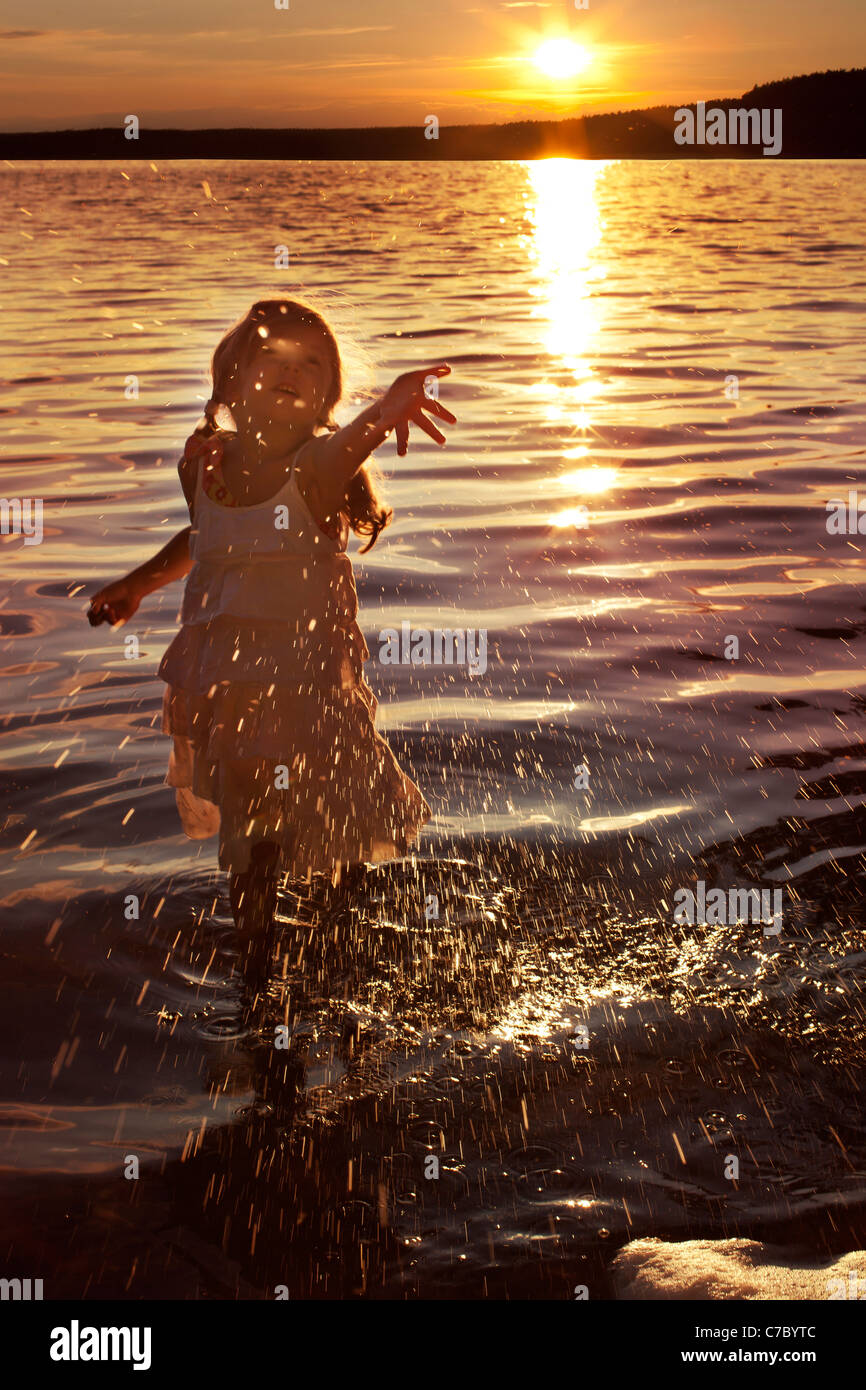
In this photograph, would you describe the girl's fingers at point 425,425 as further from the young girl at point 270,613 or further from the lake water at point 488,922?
the lake water at point 488,922

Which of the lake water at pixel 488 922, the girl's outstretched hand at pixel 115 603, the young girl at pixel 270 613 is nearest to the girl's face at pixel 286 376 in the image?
the young girl at pixel 270 613

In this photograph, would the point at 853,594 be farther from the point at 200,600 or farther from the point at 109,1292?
the point at 109,1292

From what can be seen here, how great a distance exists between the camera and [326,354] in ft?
14.1

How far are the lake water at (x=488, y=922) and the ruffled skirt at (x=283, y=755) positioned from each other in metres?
0.38

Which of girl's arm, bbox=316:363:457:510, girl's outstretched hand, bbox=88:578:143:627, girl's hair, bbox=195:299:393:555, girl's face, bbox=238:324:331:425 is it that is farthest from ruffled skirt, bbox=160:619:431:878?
girl's face, bbox=238:324:331:425

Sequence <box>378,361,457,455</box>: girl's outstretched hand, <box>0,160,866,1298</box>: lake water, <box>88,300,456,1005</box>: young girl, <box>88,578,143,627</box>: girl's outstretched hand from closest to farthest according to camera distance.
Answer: <box>0,160,866,1298</box>: lake water < <box>378,361,457,455</box>: girl's outstretched hand < <box>88,300,456,1005</box>: young girl < <box>88,578,143,627</box>: girl's outstretched hand

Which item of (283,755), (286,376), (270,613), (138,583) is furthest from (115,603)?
(286,376)

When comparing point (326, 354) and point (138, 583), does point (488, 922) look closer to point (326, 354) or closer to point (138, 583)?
point (138, 583)

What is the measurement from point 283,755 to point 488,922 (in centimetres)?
98

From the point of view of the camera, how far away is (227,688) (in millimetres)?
4176

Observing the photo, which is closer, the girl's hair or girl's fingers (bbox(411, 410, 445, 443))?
girl's fingers (bbox(411, 410, 445, 443))

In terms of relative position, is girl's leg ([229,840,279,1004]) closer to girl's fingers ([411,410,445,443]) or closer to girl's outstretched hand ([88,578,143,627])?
girl's outstretched hand ([88,578,143,627])

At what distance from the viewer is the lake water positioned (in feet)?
11.0

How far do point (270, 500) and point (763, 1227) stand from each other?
228 centimetres
